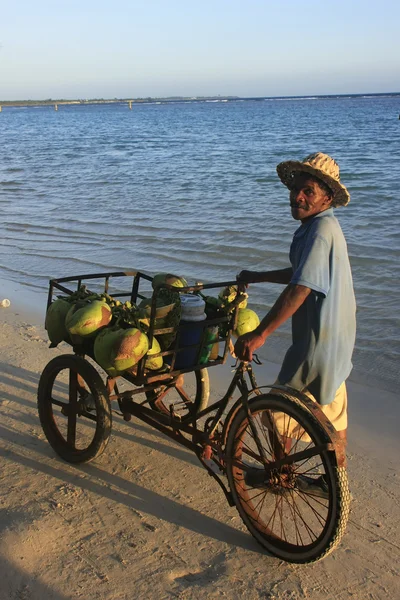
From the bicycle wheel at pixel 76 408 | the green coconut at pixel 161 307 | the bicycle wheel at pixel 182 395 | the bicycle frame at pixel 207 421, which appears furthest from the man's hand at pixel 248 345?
the bicycle wheel at pixel 76 408

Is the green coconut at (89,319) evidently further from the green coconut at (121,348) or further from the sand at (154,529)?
the sand at (154,529)

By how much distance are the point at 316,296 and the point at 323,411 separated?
0.63m

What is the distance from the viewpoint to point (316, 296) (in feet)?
8.79

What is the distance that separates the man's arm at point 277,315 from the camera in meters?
2.55

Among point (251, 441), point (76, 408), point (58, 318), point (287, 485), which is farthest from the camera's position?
point (251, 441)

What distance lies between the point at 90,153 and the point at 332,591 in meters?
28.3

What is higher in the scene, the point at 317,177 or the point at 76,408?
the point at 317,177

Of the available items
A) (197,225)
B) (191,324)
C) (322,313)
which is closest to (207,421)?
(191,324)

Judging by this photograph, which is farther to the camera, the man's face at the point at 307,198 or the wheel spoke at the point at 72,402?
the wheel spoke at the point at 72,402

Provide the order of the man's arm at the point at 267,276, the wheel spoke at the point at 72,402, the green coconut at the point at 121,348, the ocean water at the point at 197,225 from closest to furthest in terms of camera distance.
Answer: the green coconut at the point at 121,348 < the man's arm at the point at 267,276 < the wheel spoke at the point at 72,402 < the ocean water at the point at 197,225

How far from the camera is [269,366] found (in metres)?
5.23

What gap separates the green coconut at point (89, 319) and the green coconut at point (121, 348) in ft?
0.27

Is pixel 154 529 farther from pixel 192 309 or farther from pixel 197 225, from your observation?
pixel 197 225

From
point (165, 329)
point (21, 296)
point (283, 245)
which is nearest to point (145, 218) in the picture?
point (283, 245)
